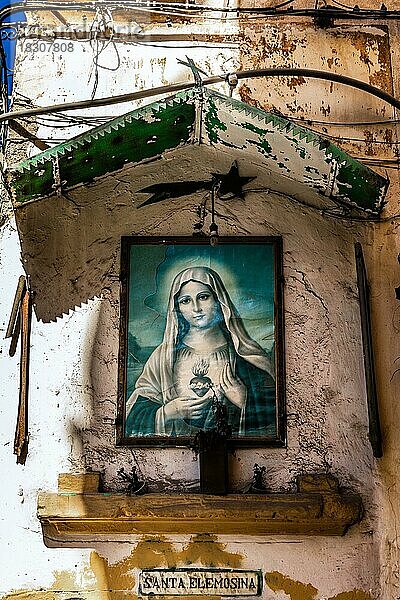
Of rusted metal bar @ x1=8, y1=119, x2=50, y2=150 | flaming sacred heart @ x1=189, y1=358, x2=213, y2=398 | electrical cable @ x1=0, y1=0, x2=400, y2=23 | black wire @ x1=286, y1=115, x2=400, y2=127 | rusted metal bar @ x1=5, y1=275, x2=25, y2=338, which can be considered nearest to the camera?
flaming sacred heart @ x1=189, y1=358, x2=213, y2=398

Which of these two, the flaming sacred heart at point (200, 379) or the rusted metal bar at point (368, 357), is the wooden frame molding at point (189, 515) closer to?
the rusted metal bar at point (368, 357)

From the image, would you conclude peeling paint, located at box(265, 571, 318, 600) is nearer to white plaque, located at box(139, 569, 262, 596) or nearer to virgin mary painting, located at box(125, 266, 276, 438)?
white plaque, located at box(139, 569, 262, 596)

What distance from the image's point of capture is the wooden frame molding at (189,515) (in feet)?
14.7

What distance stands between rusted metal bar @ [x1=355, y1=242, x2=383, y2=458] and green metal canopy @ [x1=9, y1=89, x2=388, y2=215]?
0.37m

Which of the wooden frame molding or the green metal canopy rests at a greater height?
the green metal canopy

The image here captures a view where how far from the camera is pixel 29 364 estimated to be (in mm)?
4867

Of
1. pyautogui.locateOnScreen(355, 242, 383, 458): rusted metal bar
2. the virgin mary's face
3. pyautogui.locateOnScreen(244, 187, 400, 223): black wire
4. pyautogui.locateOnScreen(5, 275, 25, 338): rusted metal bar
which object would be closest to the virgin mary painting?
the virgin mary's face

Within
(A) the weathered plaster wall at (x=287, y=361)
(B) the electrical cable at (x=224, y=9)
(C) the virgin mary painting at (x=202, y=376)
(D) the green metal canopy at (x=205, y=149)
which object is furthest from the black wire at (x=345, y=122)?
(C) the virgin mary painting at (x=202, y=376)

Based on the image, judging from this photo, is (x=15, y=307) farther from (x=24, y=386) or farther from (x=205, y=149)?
(x=205, y=149)

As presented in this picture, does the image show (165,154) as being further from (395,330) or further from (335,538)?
(335,538)

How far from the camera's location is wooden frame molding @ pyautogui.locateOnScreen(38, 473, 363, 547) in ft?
14.7

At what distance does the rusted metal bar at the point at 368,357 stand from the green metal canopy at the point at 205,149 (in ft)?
1.20

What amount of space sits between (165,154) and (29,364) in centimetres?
140

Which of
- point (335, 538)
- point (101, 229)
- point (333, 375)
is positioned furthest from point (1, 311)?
point (335, 538)
